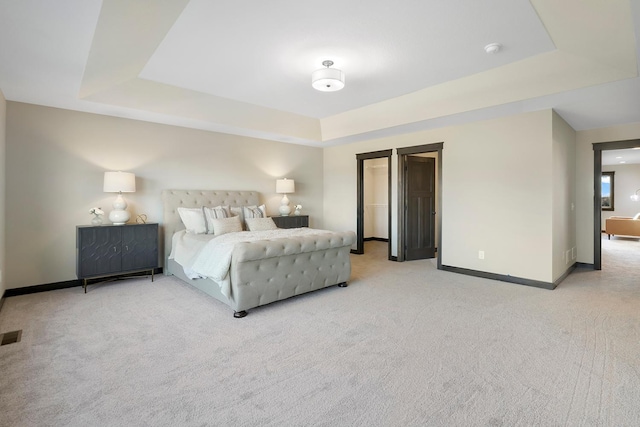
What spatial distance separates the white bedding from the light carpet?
0.36m

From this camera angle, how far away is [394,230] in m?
6.10

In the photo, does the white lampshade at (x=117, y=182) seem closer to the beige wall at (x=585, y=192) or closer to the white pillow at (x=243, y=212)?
the white pillow at (x=243, y=212)

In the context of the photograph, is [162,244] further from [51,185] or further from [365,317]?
[365,317]

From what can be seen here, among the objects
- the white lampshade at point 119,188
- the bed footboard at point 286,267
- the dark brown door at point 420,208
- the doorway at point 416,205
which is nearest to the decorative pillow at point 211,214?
the white lampshade at point 119,188

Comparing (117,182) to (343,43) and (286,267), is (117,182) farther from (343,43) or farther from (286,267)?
(343,43)

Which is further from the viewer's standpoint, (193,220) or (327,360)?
(193,220)

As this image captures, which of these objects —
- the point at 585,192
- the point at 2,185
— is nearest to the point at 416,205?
the point at 585,192

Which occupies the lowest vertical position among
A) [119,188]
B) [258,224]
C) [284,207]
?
[258,224]

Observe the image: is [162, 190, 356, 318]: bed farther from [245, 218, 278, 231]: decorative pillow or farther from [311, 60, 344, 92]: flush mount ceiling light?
[311, 60, 344, 92]: flush mount ceiling light

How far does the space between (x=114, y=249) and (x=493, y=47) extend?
16.3ft

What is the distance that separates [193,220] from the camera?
4609 mm

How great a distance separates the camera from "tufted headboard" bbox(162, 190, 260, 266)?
4824 mm

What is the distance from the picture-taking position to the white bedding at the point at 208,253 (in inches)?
125

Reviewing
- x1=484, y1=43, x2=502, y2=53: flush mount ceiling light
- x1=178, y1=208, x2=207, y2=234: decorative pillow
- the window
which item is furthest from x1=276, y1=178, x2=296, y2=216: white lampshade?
the window
